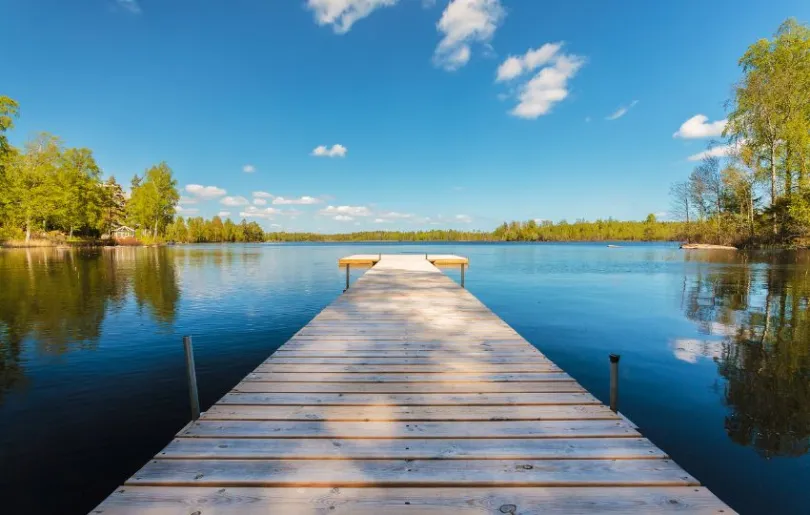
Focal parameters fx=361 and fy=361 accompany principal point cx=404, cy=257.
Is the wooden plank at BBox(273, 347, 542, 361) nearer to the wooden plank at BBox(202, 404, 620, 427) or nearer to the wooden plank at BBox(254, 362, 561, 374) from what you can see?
the wooden plank at BBox(254, 362, 561, 374)

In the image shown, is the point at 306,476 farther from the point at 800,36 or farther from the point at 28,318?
the point at 800,36

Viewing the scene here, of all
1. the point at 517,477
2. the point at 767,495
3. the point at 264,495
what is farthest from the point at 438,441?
the point at 767,495

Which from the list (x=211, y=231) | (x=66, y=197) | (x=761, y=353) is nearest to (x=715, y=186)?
(x=761, y=353)

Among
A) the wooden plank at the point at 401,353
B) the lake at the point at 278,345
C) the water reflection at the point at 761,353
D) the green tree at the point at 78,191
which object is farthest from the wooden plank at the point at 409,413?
the green tree at the point at 78,191

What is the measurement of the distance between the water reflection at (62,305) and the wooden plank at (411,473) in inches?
255

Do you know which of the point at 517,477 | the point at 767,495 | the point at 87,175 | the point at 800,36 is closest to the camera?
the point at 517,477

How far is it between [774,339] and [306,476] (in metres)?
11.7

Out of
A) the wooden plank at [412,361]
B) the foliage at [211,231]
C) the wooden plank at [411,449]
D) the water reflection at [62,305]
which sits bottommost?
the water reflection at [62,305]

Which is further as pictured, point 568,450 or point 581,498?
point 568,450

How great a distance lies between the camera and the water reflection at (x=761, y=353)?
5.04 meters

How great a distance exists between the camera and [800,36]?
31281mm

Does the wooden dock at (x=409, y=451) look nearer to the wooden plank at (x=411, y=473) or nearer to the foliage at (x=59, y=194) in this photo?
the wooden plank at (x=411, y=473)

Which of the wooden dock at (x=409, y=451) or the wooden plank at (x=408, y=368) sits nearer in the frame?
the wooden dock at (x=409, y=451)

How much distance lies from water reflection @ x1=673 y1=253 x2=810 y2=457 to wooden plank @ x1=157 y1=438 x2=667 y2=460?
11.8 ft
